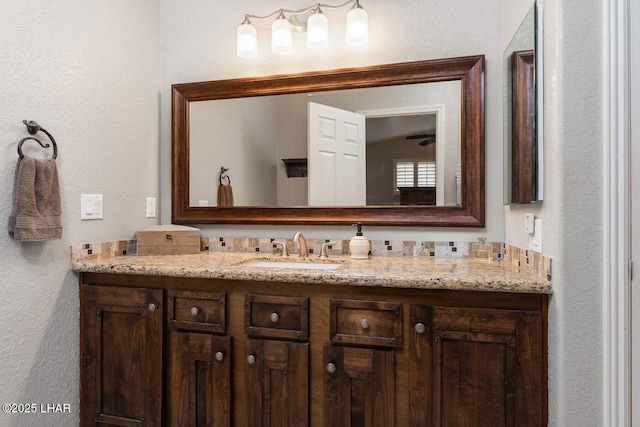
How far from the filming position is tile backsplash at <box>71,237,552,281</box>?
1809 millimetres

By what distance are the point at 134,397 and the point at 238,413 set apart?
0.50m

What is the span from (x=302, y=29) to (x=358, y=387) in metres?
1.85

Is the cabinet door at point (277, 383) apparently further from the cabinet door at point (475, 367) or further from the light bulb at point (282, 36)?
the light bulb at point (282, 36)

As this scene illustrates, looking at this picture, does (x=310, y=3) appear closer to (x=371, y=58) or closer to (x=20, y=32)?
(x=371, y=58)

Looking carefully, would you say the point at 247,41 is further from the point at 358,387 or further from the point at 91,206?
the point at 358,387

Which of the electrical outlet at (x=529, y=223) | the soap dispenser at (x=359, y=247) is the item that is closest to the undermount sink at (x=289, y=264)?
the soap dispenser at (x=359, y=247)

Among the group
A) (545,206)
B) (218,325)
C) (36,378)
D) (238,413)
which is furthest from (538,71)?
(36,378)

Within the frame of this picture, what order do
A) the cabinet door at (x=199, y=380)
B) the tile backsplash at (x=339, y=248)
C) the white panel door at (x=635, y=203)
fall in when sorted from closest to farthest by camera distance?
1. the white panel door at (x=635, y=203)
2. the cabinet door at (x=199, y=380)
3. the tile backsplash at (x=339, y=248)

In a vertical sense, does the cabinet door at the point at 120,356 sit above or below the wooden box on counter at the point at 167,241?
below

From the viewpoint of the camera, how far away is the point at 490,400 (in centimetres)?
134

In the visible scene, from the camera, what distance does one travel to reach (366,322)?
146 cm

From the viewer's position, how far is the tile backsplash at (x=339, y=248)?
1809 mm

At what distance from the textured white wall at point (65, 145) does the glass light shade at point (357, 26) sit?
46.6 inches

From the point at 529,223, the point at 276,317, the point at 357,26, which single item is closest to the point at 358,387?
the point at 276,317
